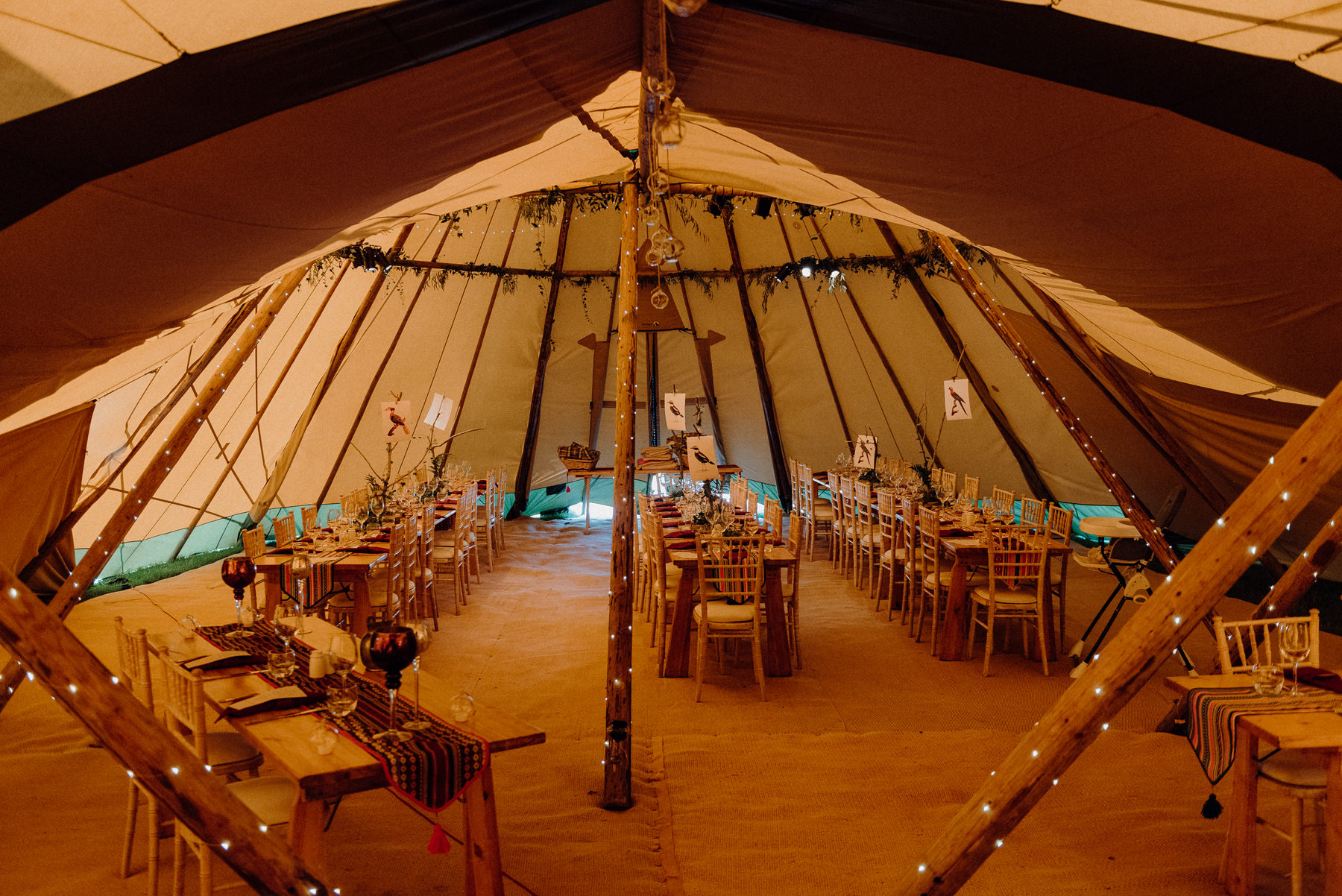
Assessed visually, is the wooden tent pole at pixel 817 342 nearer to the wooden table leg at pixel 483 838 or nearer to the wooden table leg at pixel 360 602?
the wooden table leg at pixel 360 602

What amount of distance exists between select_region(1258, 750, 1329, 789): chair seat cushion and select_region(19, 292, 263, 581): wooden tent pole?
518cm

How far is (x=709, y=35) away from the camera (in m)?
2.71

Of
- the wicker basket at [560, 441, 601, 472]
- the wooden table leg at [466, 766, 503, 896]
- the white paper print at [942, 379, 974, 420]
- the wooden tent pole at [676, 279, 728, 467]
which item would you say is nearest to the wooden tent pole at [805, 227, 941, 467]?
the wooden tent pole at [676, 279, 728, 467]

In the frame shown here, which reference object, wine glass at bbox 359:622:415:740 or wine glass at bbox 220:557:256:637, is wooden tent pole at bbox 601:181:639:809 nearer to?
wine glass at bbox 359:622:415:740

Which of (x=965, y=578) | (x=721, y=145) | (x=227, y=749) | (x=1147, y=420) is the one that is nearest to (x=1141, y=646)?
(x=721, y=145)

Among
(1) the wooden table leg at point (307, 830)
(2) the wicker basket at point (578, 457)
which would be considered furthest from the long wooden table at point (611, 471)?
(1) the wooden table leg at point (307, 830)

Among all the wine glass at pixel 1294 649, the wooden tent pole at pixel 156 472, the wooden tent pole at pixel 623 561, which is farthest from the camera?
the wooden tent pole at pixel 156 472

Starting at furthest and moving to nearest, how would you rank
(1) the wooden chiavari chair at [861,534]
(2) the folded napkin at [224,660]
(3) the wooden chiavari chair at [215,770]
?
(1) the wooden chiavari chair at [861,534] < (2) the folded napkin at [224,660] < (3) the wooden chiavari chair at [215,770]

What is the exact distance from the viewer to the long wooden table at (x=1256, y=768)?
2654mm

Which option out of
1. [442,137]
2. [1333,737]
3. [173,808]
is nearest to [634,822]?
[173,808]

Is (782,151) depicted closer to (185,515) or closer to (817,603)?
(817,603)

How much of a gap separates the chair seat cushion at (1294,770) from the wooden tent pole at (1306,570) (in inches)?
41.9

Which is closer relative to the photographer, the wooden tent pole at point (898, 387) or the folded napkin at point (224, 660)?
the folded napkin at point (224, 660)

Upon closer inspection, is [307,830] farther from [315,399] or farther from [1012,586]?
[315,399]
